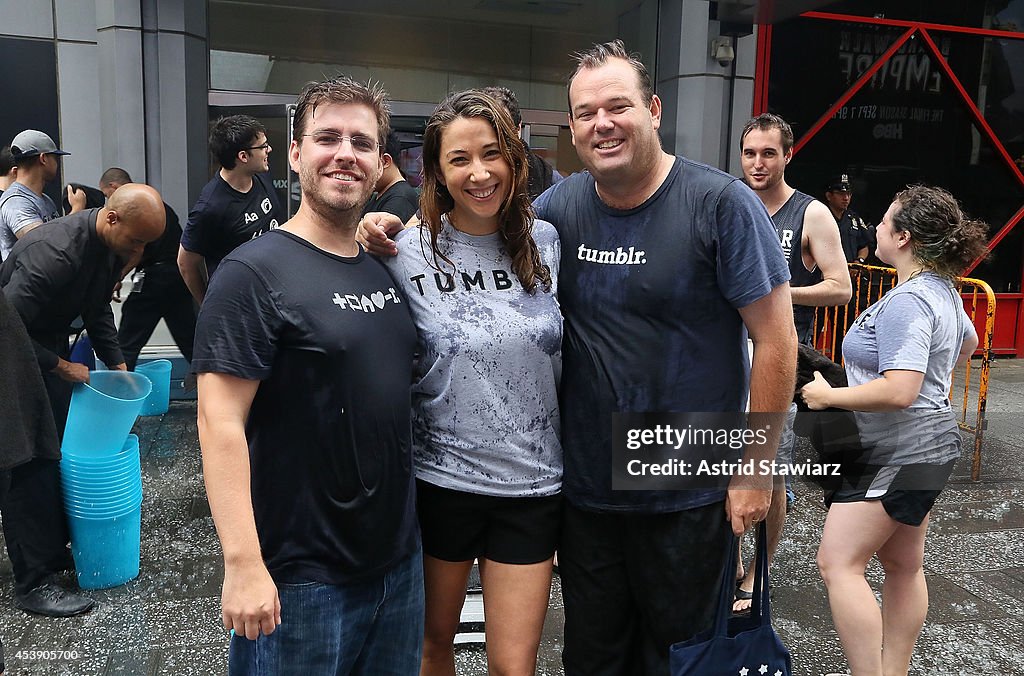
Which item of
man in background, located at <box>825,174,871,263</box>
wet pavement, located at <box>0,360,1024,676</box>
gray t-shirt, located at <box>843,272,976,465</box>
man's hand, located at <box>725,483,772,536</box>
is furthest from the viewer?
man in background, located at <box>825,174,871,263</box>

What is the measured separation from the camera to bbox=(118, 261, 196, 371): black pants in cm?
665

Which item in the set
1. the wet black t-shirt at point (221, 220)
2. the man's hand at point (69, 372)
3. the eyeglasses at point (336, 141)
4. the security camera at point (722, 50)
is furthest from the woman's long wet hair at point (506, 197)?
the security camera at point (722, 50)

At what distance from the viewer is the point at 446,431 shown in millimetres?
2311

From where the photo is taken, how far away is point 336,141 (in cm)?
211

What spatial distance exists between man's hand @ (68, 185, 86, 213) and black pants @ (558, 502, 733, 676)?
553 centimetres

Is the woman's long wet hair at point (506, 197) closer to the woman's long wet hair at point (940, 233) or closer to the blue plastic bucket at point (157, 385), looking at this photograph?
the woman's long wet hair at point (940, 233)

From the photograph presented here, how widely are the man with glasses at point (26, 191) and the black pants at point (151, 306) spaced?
3.25 feet

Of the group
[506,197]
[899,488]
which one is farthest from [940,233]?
[506,197]

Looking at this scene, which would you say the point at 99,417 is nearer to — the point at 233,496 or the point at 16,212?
the point at 233,496

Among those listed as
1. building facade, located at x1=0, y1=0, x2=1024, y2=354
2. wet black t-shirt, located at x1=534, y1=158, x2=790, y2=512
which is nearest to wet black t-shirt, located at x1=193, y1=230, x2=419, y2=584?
wet black t-shirt, located at x1=534, y1=158, x2=790, y2=512

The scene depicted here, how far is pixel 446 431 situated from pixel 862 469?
148 cm

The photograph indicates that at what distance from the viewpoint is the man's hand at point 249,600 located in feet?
6.13

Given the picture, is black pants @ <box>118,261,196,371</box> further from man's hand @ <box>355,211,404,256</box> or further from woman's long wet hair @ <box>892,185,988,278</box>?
woman's long wet hair @ <box>892,185,988,278</box>

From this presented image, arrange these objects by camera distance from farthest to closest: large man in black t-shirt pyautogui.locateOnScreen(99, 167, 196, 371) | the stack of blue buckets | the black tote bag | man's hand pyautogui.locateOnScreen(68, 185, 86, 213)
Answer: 1. large man in black t-shirt pyautogui.locateOnScreen(99, 167, 196, 371)
2. man's hand pyautogui.locateOnScreen(68, 185, 86, 213)
3. the stack of blue buckets
4. the black tote bag
